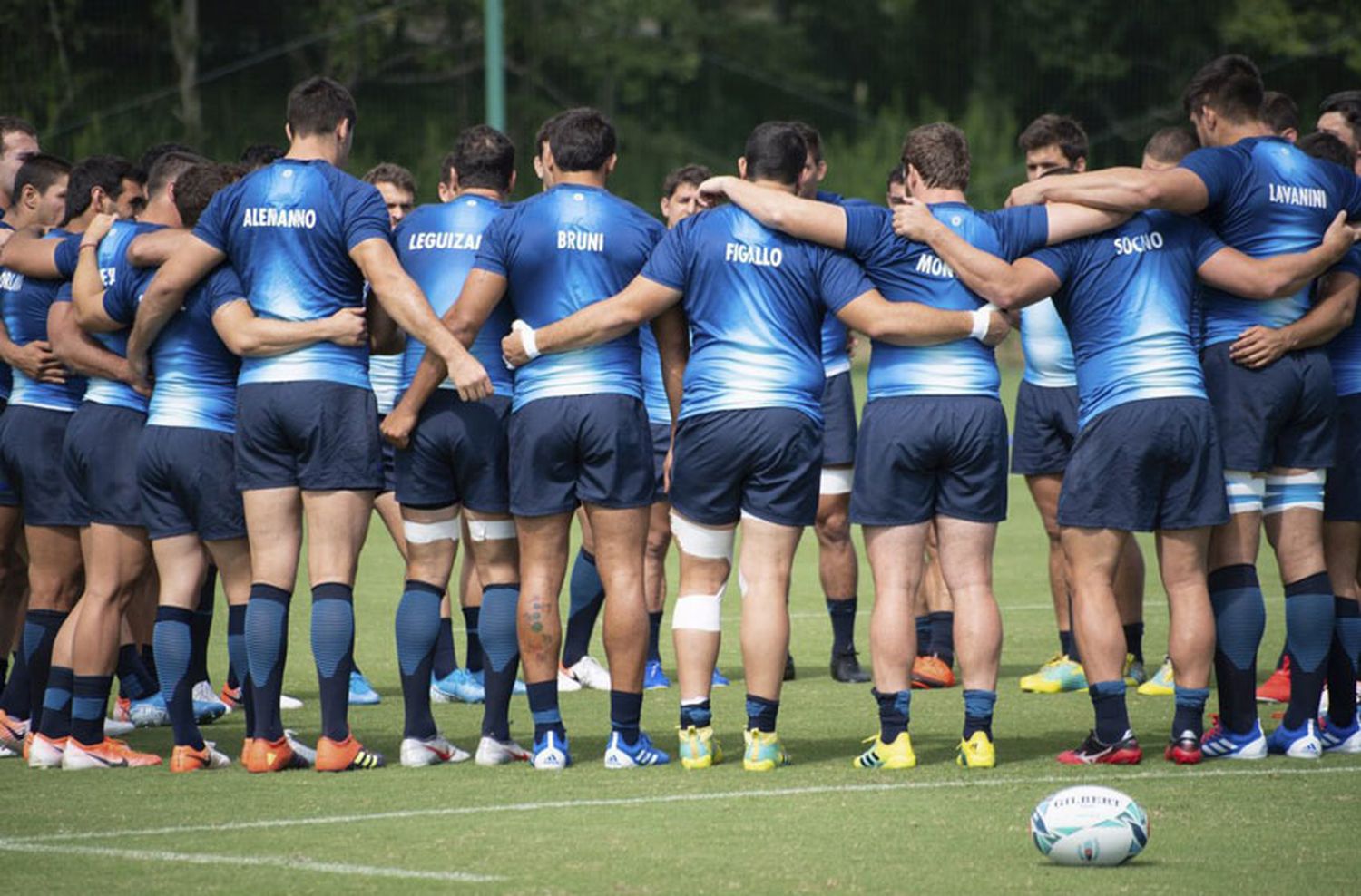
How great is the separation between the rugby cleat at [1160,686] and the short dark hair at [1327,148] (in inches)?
98.6

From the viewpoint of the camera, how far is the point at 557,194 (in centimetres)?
779

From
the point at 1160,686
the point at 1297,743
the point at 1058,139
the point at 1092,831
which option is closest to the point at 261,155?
the point at 1058,139

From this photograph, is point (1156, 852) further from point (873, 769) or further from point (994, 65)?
point (994, 65)

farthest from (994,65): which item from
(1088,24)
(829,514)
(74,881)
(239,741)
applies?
(74,881)

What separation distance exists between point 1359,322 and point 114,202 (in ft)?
17.7

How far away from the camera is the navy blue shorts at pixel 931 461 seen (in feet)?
24.8

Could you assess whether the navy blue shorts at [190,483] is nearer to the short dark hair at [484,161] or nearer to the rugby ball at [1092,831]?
the short dark hair at [484,161]

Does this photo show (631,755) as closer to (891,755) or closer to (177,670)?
(891,755)

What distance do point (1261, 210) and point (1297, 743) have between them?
2.10 meters

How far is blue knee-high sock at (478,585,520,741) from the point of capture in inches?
310

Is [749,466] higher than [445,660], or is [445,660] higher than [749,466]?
[749,466]

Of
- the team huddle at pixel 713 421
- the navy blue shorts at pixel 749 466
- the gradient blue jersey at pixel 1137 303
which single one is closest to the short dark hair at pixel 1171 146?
the team huddle at pixel 713 421

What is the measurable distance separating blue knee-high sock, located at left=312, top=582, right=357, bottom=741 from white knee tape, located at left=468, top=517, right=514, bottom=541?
0.61m

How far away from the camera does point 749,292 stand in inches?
300
